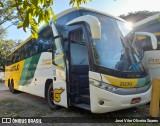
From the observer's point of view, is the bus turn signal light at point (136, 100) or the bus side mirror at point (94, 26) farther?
the bus turn signal light at point (136, 100)

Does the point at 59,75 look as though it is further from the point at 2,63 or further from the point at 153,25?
the point at 2,63

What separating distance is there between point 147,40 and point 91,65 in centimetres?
307

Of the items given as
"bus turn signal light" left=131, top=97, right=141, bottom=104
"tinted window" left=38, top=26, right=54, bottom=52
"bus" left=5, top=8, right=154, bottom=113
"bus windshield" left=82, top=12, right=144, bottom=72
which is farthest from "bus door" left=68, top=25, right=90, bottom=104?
"bus turn signal light" left=131, top=97, right=141, bottom=104

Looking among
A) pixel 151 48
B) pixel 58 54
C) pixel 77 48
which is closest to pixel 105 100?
pixel 77 48

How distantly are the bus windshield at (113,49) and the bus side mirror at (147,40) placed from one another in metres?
0.96

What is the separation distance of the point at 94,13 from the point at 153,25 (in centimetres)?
228

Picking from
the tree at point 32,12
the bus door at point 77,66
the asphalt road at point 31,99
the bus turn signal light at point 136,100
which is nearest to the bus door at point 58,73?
the bus door at point 77,66

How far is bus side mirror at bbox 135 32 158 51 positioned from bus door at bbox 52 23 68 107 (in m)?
2.72

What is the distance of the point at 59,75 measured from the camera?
765cm

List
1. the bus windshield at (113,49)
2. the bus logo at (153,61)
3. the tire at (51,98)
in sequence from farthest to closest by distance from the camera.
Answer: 1. the tire at (51,98)
2. the bus logo at (153,61)
3. the bus windshield at (113,49)

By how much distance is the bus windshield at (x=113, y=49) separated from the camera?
624cm

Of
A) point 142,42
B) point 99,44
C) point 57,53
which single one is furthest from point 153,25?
point 57,53

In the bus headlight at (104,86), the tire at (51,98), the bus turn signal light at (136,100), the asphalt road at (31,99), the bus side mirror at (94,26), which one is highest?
the bus side mirror at (94,26)

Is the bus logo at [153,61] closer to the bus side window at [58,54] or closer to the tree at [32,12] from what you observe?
the bus side window at [58,54]
